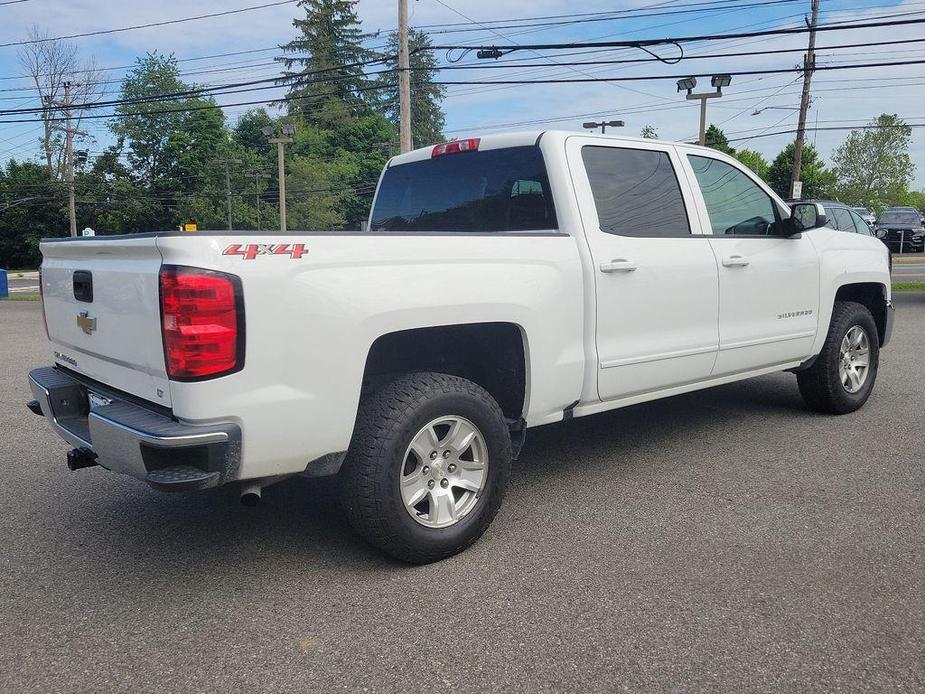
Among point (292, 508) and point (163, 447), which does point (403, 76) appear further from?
point (163, 447)

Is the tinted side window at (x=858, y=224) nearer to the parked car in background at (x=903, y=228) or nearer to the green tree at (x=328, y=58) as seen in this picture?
the parked car in background at (x=903, y=228)

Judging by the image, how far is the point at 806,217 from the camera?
5262mm

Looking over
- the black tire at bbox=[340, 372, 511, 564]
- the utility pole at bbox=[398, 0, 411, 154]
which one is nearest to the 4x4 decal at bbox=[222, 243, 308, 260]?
the black tire at bbox=[340, 372, 511, 564]

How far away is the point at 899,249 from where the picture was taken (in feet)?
113

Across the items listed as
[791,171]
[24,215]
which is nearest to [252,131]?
[24,215]

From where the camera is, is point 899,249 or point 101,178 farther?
point 101,178

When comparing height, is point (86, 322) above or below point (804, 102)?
below

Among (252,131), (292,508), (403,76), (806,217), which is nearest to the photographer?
(292,508)

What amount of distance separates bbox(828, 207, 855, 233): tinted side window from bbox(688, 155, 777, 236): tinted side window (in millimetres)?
10605

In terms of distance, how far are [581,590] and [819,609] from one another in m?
0.90

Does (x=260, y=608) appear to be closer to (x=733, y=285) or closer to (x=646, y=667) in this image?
(x=646, y=667)

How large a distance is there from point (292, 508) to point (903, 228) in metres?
35.8

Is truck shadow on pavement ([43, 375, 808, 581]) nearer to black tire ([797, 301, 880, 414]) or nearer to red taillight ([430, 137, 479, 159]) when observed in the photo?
black tire ([797, 301, 880, 414])

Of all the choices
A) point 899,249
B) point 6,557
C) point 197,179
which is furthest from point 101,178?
point 6,557
